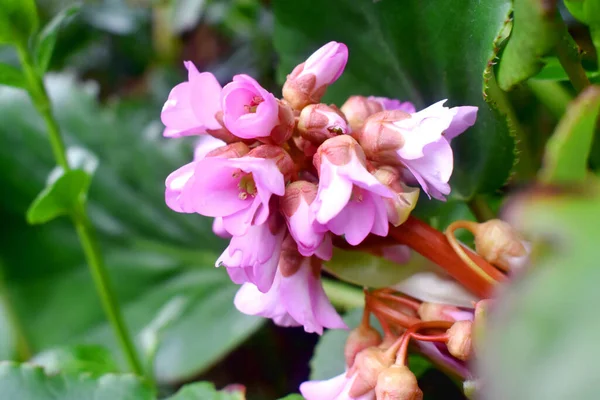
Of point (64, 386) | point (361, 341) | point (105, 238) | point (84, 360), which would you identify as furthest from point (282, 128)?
point (105, 238)

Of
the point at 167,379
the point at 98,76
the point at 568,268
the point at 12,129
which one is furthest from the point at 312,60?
the point at 98,76

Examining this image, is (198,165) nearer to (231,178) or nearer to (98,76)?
(231,178)

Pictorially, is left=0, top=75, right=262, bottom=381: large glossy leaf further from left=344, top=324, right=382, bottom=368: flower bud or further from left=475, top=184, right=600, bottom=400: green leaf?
left=475, top=184, right=600, bottom=400: green leaf

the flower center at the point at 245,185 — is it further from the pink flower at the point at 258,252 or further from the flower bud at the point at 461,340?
the flower bud at the point at 461,340

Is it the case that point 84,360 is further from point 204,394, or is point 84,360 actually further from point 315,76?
point 315,76

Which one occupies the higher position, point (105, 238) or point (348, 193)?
point (348, 193)

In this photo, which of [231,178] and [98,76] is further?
[98,76]
